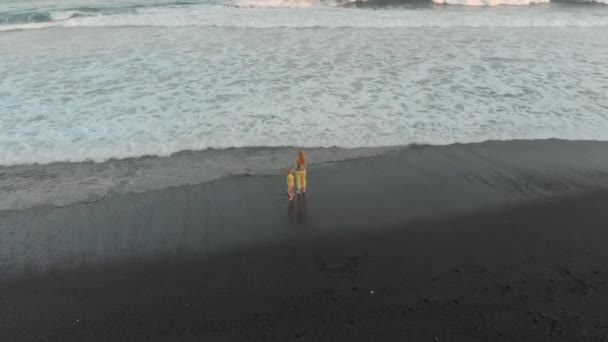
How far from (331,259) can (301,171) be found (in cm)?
124

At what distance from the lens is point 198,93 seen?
913 cm

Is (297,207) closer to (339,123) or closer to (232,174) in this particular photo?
(232,174)

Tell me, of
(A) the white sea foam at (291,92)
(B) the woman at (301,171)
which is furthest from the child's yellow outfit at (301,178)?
(A) the white sea foam at (291,92)

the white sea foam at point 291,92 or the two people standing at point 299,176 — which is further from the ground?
the white sea foam at point 291,92

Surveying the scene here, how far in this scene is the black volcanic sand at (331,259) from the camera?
3.64 metres

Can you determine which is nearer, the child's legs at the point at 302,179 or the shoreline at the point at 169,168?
the child's legs at the point at 302,179

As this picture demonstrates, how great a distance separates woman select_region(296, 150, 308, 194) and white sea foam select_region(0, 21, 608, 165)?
1.71m

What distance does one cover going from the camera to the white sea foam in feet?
23.6

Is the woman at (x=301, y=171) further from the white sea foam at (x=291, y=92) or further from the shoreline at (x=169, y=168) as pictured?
the white sea foam at (x=291, y=92)

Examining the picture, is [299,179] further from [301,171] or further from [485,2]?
[485,2]

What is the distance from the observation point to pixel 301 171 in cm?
522

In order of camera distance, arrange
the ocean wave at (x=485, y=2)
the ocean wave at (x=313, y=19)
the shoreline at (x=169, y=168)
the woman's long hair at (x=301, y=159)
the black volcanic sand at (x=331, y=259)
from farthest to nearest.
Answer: the ocean wave at (x=485, y=2)
the ocean wave at (x=313, y=19)
the shoreline at (x=169, y=168)
the woman's long hair at (x=301, y=159)
the black volcanic sand at (x=331, y=259)

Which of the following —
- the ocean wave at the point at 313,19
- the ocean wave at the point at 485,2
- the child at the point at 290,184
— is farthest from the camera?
the ocean wave at the point at 485,2

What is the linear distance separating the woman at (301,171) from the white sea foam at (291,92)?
5.61ft
